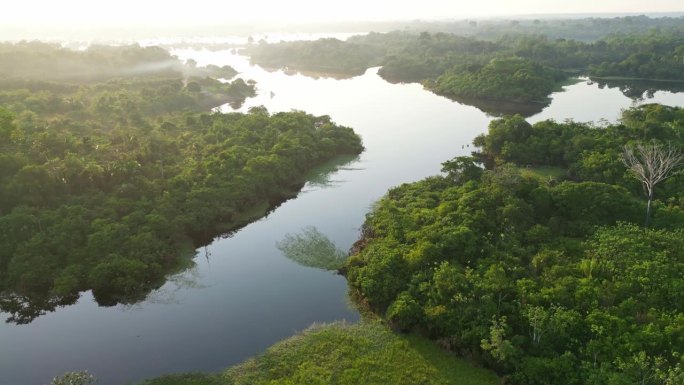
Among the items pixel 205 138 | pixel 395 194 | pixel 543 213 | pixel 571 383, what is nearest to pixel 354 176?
pixel 395 194

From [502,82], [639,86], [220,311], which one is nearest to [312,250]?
[220,311]

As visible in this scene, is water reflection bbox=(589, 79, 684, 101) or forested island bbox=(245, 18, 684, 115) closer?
forested island bbox=(245, 18, 684, 115)

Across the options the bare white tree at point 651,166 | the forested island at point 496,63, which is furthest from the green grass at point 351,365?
the forested island at point 496,63

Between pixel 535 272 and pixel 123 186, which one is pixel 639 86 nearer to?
pixel 535 272

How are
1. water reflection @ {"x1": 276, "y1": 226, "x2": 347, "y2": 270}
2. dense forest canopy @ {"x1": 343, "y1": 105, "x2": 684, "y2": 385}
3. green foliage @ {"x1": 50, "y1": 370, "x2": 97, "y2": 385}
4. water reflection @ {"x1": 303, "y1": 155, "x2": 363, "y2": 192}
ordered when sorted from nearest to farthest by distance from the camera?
dense forest canopy @ {"x1": 343, "y1": 105, "x2": 684, "y2": 385} < green foliage @ {"x1": 50, "y1": 370, "x2": 97, "y2": 385} < water reflection @ {"x1": 276, "y1": 226, "x2": 347, "y2": 270} < water reflection @ {"x1": 303, "y1": 155, "x2": 363, "y2": 192}

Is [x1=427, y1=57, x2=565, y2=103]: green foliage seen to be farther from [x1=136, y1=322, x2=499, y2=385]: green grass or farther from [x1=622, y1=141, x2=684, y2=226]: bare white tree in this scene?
[x1=136, y1=322, x2=499, y2=385]: green grass

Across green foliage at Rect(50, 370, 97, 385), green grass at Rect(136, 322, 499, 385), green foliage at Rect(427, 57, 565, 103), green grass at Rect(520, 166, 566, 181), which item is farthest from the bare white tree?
green foliage at Rect(427, 57, 565, 103)
